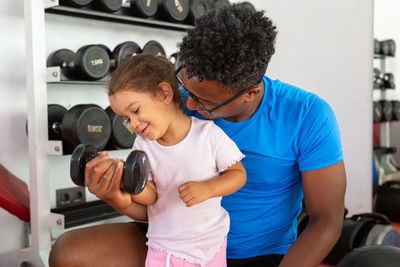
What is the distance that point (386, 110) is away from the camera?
9.39ft

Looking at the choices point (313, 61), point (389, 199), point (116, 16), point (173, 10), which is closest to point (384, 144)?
point (389, 199)

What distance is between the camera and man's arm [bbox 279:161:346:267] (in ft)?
3.24

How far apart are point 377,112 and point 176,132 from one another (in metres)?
2.20

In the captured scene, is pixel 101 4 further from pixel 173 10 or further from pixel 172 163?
pixel 172 163

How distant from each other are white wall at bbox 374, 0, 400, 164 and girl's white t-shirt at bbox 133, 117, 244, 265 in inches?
86.5

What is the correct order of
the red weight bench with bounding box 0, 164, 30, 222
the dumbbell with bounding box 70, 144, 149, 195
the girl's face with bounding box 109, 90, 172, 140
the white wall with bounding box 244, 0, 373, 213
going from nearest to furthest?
the dumbbell with bounding box 70, 144, 149, 195 → the girl's face with bounding box 109, 90, 172, 140 → the red weight bench with bounding box 0, 164, 30, 222 → the white wall with bounding box 244, 0, 373, 213

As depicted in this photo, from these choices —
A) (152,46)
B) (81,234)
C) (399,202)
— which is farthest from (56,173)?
(399,202)

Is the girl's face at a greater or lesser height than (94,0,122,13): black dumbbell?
lesser

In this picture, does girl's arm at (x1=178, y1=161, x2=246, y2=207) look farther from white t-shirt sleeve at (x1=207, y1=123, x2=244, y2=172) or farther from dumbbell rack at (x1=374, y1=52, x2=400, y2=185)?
dumbbell rack at (x1=374, y1=52, x2=400, y2=185)

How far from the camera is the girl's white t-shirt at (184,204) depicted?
0.97 metres

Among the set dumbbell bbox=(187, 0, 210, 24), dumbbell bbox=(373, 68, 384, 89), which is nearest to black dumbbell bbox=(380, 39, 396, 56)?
dumbbell bbox=(373, 68, 384, 89)

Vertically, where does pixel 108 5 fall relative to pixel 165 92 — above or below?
above

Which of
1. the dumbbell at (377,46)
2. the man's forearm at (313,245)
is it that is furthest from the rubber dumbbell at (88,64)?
the dumbbell at (377,46)

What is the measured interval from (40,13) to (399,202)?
2485mm
